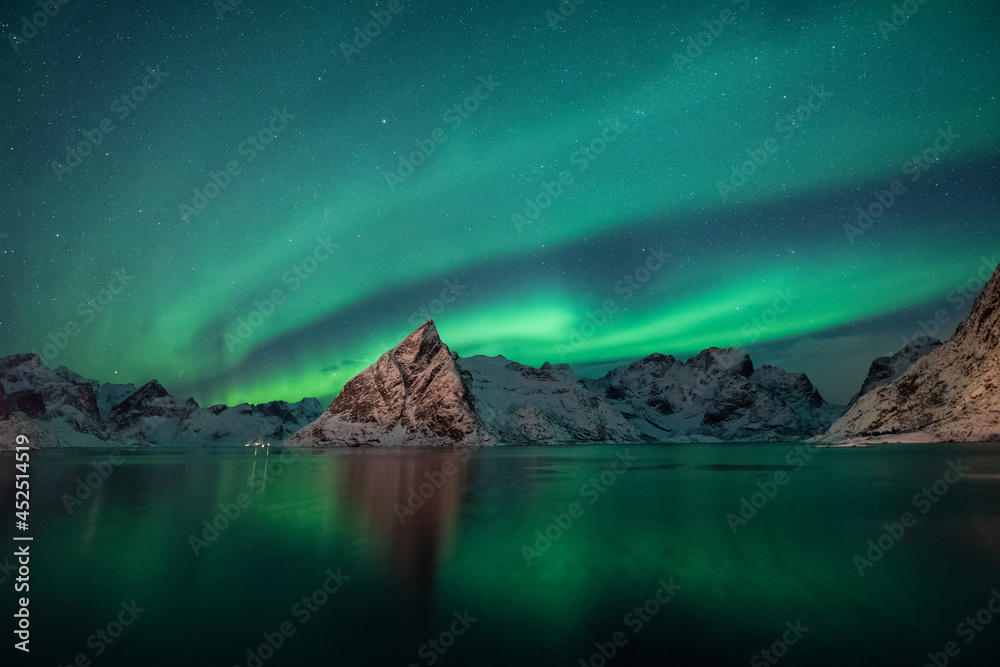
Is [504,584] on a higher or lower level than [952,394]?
lower

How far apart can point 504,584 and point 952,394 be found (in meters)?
184

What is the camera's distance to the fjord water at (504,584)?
11.5 meters

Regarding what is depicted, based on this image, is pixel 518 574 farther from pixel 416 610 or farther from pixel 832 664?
pixel 832 664

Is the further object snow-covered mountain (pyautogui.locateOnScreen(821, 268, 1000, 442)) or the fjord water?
snow-covered mountain (pyautogui.locateOnScreen(821, 268, 1000, 442))

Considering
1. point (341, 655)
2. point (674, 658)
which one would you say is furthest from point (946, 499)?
point (341, 655)

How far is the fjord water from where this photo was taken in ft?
37.8

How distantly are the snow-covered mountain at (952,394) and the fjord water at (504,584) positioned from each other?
135 meters

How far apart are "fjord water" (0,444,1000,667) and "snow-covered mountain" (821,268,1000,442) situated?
135 metres

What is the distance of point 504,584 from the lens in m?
16.9

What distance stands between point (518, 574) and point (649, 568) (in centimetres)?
479

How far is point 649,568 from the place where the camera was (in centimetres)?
1911

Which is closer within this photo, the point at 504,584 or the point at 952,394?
the point at 504,584

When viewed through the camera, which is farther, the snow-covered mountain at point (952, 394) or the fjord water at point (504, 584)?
the snow-covered mountain at point (952, 394)

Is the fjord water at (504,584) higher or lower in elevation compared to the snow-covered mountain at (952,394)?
lower
